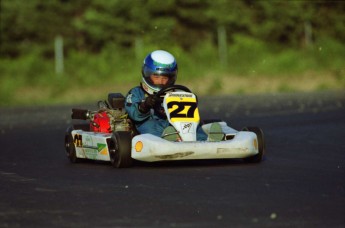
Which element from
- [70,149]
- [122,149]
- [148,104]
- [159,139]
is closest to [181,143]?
[159,139]

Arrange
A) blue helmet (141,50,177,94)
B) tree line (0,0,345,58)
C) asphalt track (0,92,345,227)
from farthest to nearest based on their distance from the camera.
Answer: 1. tree line (0,0,345,58)
2. blue helmet (141,50,177,94)
3. asphalt track (0,92,345,227)

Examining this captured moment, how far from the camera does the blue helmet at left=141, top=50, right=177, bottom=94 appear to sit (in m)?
11.5

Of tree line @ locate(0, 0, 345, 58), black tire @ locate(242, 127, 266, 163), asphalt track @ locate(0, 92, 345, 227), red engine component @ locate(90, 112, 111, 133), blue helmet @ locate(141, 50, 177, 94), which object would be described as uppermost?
tree line @ locate(0, 0, 345, 58)

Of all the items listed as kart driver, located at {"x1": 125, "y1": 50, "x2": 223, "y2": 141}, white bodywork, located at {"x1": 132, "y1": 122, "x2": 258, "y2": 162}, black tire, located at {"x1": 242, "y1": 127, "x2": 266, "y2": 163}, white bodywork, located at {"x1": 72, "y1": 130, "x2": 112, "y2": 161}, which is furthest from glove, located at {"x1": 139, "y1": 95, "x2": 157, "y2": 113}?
black tire, located at {"x1": 242, "y1": 127, "x2": 266, "y2": 163}

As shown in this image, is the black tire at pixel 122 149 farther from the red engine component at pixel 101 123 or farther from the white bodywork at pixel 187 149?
the red engine component at pixel 101 123

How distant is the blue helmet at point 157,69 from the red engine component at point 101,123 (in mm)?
551

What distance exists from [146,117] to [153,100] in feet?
1.09

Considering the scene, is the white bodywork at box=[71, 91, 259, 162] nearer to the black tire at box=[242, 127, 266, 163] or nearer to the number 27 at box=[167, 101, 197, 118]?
the number 27 at box=[167, 101, 197, 118]

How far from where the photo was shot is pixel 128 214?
7117 mm

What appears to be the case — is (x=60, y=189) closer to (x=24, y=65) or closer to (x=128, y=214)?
(x=128, y=214)

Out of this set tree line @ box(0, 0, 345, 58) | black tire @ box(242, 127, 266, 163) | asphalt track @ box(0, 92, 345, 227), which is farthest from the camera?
tree line @ box(0, 0, 345, 58)

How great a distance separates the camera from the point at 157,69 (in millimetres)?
11477

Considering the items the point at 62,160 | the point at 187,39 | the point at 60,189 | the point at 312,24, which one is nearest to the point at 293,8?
the point at 312,24

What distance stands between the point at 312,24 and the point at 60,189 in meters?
31.6
